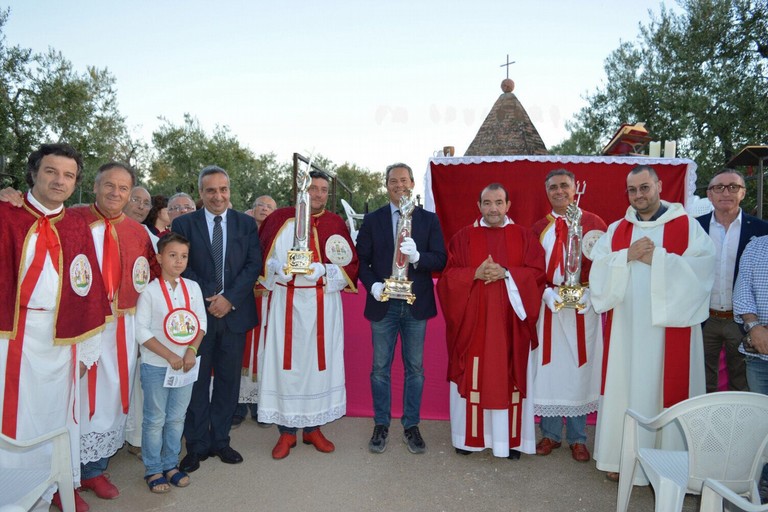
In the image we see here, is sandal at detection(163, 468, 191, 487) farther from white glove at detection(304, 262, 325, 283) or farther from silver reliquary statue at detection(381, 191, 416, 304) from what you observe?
silver reliquary statue at detection(381, 191, 416, 304)

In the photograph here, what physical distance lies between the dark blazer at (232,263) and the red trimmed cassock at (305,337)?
0.74ft

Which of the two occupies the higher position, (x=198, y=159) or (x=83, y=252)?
(x=198, y=159)

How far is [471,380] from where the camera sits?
4.45m

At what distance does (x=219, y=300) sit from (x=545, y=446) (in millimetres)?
3012

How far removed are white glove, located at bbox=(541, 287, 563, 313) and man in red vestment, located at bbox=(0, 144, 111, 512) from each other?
131 inches

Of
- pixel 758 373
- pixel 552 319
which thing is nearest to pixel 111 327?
pixel 552 319

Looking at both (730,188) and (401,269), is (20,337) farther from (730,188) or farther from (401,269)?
(730,188)

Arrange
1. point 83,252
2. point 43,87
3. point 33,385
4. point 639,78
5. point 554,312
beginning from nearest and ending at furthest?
point 33,385, point 83,252, point 554,312, point 639,78, point 43,87

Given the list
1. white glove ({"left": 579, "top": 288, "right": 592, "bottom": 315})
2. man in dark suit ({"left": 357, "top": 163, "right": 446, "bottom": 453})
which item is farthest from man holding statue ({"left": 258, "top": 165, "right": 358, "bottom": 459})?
white glove ({"left": 579, "top": 288, "right": 592, "bottom": 315})

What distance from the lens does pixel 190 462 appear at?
4.25 meters

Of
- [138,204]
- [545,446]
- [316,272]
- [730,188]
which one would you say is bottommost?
[545,446]

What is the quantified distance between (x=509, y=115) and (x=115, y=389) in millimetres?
15642

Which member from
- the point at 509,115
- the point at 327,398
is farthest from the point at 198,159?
the point at 327,398

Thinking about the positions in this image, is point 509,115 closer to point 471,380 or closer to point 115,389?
point 471,380
